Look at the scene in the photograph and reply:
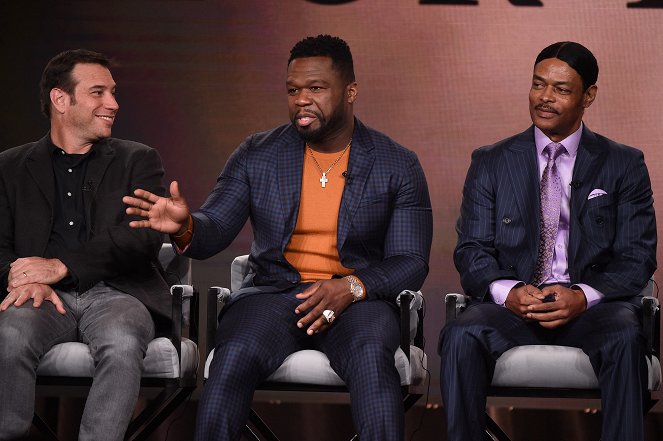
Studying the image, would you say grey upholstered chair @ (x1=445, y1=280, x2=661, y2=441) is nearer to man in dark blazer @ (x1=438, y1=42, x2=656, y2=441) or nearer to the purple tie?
man in dark blazer @ (x1=438, y1=42, x2=656, y2=441)

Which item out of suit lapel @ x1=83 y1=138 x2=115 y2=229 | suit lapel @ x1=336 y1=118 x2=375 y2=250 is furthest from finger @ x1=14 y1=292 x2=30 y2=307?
suit lapel @ x1=336 y1=118 x2=375 y2=250

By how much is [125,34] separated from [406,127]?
58.8 inches

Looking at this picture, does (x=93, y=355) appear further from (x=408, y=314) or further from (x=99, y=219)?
(x=408, y=314)

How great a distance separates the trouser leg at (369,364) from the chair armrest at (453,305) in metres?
0.24

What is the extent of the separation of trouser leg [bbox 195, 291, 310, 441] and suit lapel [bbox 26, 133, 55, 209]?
0.88 metres

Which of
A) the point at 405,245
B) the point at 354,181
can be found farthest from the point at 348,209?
the point at 405,245

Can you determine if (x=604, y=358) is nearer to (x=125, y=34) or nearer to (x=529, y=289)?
(x=529, y=289)

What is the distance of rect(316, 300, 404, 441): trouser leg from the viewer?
12.3 ft

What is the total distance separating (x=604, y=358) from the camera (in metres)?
3.94

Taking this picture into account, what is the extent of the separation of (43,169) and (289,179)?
1.01m

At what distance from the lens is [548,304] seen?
4.08 m

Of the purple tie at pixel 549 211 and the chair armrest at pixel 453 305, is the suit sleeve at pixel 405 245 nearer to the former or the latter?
the chair armrest at pixel 453 305

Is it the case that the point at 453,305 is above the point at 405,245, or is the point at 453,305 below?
below

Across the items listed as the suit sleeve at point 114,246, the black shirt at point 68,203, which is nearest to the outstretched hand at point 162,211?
the suit sleeve at point 114,246
